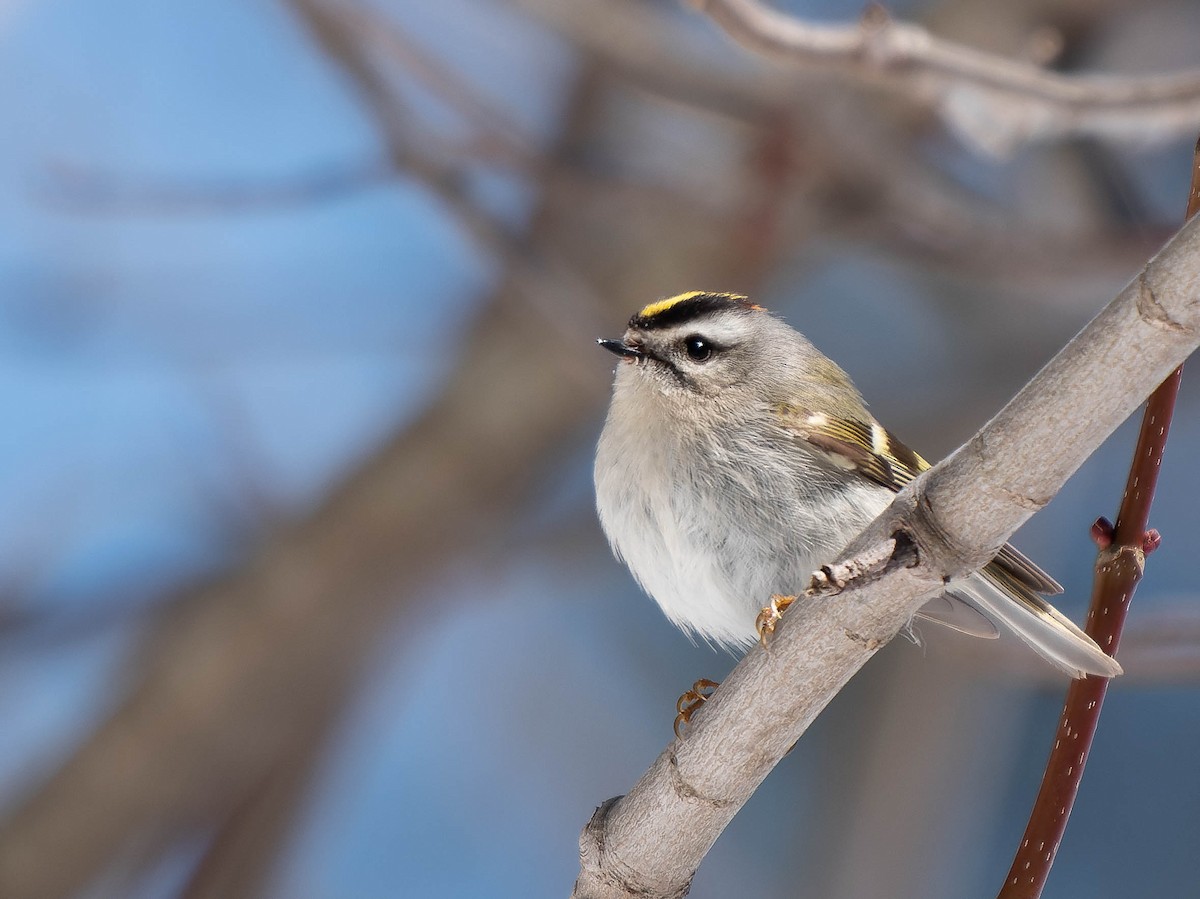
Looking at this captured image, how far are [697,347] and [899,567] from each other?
30.3 inches

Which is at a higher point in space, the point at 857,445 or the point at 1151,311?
the point at 857,445

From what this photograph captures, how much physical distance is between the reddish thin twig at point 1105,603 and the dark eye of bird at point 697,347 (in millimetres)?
794

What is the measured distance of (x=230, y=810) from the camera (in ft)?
8.48

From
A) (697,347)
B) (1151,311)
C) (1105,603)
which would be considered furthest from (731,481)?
(1151,311)

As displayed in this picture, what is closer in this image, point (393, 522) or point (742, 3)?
point (742, 3)

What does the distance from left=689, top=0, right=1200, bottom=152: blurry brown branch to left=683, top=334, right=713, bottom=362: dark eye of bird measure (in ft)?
1.19

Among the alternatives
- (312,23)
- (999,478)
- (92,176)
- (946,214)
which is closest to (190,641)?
(92,176)

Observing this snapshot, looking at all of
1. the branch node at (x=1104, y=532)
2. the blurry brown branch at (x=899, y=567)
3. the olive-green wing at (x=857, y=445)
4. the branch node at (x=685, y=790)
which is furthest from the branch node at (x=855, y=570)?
the olive-green wing at (x=857, y=445)

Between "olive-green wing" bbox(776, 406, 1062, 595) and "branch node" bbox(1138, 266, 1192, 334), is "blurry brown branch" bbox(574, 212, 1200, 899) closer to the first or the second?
"branch node" bbox(1138, 266, 1192, 334)

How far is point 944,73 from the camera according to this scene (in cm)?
149

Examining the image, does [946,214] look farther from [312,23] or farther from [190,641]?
[190,641]

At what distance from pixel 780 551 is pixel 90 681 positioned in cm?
202

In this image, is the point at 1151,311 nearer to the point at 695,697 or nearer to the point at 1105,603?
the point at 1105,603

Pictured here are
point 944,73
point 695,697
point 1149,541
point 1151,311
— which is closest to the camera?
point 1151,311
